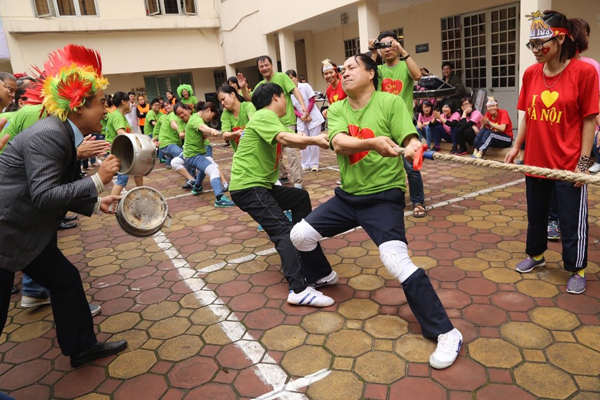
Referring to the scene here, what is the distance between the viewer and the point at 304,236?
313cm

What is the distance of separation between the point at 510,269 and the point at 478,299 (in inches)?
24.3

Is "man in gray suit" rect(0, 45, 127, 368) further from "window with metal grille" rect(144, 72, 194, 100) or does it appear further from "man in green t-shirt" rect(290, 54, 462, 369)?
"window with metal grille" rect(144, 72, 194, 100)

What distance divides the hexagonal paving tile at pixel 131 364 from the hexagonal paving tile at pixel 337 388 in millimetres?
1101

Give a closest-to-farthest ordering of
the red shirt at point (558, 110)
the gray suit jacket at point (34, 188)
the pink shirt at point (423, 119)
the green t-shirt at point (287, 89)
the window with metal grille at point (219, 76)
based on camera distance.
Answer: the gray suit jacket at point (34, 188), the red shirt at point (558, 110), the green t-shirt at point (287, 89), the pink shirt at point (423, 119), the window with metal grille at point (219, 76)

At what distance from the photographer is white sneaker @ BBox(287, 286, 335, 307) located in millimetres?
3293

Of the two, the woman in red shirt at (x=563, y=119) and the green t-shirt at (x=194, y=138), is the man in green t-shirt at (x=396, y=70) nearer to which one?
the woman in red shirt at (x=563, y=119)

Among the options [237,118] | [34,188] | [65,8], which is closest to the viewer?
[34,188]

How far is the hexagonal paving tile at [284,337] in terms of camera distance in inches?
113

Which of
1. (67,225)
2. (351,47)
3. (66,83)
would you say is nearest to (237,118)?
(67,225)

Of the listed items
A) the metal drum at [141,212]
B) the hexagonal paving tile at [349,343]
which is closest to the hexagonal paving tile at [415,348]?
the hexagonal paving tile at [349,343]

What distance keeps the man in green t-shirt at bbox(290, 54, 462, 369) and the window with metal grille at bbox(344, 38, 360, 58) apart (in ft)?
38.4

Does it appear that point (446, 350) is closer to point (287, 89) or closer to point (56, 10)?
point (287, 89)

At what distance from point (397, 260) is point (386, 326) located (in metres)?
0.59

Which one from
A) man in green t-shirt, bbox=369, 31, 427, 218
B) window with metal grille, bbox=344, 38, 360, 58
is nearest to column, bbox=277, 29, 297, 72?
window with metal grille, bbox=344, 38, 360, 58
